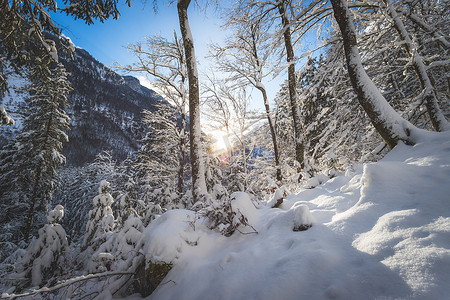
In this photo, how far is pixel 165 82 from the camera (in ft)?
34.3

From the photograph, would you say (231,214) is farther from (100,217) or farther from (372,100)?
(100,217)

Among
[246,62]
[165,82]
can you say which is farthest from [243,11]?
[165,82]

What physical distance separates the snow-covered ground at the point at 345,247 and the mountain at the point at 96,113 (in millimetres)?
84241

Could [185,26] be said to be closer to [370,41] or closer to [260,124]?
[370,41]

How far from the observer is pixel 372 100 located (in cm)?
333

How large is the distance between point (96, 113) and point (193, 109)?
455ft

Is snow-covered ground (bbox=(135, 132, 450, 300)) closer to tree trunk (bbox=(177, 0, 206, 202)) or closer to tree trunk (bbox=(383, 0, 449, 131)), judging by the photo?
tree trunk (bbox=(383, 0, 449, 131))

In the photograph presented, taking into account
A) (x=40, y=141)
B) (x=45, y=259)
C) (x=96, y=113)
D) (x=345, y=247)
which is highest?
(x=96, y=113)

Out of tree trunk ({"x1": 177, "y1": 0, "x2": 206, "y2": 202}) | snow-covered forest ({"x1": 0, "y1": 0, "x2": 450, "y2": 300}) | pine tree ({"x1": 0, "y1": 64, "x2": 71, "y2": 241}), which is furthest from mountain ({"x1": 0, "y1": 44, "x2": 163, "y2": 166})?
snow-covered forest ({"x1": 0, "y1": 0, "x2": 450, "y2": 300})

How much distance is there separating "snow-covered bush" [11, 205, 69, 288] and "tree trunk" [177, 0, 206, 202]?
11.1 feet

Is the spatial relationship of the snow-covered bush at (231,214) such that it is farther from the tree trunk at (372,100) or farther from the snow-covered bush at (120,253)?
the tree trunk at (372,100)

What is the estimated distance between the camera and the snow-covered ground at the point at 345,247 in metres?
1.20

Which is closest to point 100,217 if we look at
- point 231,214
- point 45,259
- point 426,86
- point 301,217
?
point 45,259

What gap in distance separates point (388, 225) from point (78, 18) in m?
6.68
